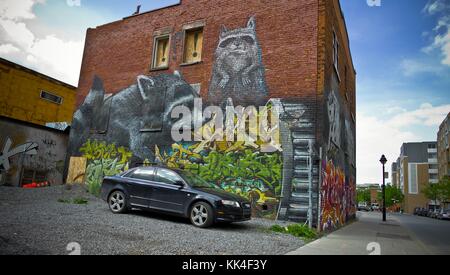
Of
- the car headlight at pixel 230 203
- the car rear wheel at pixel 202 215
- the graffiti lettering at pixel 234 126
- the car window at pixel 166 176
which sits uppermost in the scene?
the graffiti lettering at pixel 234 126

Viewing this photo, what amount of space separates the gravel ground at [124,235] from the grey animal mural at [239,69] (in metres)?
5.24

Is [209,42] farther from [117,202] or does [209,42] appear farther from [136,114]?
[117,202]

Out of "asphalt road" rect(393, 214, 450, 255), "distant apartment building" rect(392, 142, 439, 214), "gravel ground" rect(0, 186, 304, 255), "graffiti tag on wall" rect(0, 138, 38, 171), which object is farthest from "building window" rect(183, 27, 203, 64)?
"distant apartment building" rect(392, 142, 439, 214)

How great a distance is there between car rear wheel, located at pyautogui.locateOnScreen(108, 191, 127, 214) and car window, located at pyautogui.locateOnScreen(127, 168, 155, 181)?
2.00 ft

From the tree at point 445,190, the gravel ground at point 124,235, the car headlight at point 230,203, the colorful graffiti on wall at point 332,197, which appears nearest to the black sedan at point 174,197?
the car headlight at point 230,203

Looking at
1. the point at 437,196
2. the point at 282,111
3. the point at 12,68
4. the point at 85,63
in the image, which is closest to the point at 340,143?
the point at 282,111

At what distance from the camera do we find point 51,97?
925 inches

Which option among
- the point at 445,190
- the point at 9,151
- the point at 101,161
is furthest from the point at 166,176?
the point at 445,190

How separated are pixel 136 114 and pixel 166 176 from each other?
6808mm

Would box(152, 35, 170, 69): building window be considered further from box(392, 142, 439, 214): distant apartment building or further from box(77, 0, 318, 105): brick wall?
box(392, 142, 439, 214): distant apartment building

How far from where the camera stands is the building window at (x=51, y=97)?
75.4ft

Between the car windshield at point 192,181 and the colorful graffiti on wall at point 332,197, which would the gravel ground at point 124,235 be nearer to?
the car windshield at point 192,181

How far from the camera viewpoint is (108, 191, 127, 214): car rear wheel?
915 cm

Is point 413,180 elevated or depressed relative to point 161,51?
depressed
